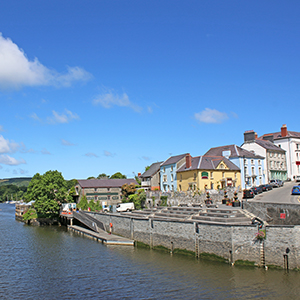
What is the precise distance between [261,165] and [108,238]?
5144 cm

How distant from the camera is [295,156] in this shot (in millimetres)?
92312

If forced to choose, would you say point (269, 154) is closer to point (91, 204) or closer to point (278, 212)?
point (278, 212)

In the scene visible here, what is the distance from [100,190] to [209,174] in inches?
1503

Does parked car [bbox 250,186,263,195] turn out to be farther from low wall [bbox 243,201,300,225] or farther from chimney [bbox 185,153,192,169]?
low wall [bbox 243,201,300,225]

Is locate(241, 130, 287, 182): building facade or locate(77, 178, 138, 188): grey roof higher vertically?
locate(241, 130, 287, 182): building facade

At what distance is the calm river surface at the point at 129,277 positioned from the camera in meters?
26.8

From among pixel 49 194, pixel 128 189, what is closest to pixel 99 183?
pixel 128 189

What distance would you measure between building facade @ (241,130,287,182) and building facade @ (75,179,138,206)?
41.9m

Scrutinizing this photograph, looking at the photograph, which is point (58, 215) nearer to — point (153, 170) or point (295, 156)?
point (153, 170)

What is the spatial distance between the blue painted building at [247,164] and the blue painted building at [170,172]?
11.1m

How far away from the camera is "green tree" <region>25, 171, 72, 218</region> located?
76.9 meters

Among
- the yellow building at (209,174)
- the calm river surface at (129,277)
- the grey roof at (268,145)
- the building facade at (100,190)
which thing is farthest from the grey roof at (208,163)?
the calm river surface at (129,277)

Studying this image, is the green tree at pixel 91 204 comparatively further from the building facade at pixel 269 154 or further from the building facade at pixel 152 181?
the building facade at pixel 269 154

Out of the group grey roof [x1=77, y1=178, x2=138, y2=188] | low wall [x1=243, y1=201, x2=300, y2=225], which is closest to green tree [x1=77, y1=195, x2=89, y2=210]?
grey roof [x1=77, y1=178, x2=138, y2=188]
